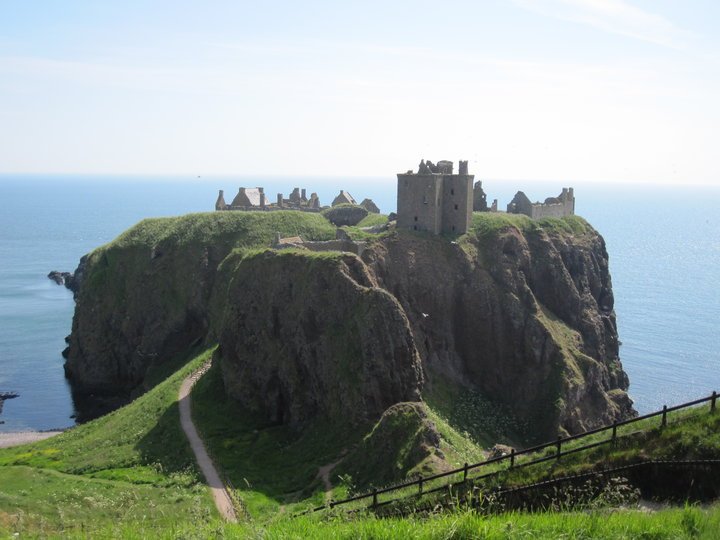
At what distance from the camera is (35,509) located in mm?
36188

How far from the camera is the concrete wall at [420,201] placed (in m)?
69.8

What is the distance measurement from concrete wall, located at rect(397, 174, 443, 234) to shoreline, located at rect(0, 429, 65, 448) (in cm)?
4026

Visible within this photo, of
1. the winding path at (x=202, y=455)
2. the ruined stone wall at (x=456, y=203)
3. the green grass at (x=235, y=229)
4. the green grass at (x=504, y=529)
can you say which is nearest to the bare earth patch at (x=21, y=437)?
the winding path at (x=202, y=455)

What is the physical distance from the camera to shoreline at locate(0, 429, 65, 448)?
6456 cm

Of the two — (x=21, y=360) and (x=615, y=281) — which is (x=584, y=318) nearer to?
(x=21, y=360)

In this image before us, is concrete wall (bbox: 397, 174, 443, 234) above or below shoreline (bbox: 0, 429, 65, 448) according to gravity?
above

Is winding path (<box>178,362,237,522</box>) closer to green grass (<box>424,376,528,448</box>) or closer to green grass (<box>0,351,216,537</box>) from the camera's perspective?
green grass (<box>0,351,216,537</box>)

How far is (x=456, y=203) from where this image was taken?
7119cm

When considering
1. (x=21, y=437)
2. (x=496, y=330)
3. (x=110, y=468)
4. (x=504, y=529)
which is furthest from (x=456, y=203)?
(x=504, y=529)

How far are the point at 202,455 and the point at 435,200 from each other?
35.9 m

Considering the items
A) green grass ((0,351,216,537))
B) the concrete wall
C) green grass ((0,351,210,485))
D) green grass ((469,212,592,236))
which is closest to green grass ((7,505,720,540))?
green grass ((0,351,216,537))

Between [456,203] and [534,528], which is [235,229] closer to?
[456,203]

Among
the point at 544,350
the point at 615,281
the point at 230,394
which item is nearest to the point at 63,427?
the point at 230,394

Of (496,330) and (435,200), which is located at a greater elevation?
(435,200)
